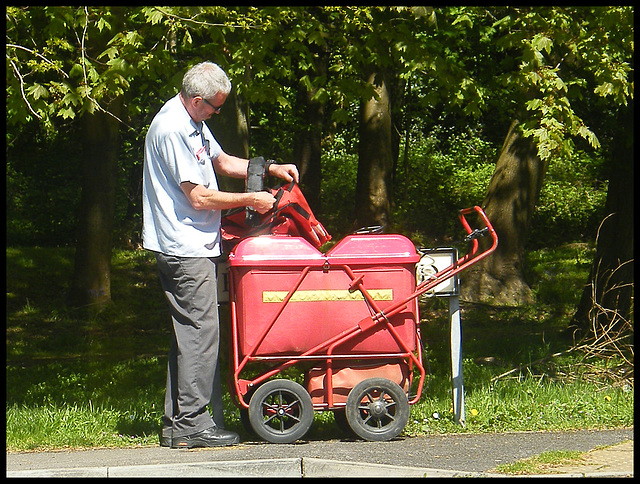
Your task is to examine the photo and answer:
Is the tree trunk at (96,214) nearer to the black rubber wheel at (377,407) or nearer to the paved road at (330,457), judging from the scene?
the paved road at (330,457)

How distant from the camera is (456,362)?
21.8 ft

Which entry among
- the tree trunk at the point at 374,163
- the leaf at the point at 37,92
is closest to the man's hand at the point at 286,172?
the leaf at the point at 37,92

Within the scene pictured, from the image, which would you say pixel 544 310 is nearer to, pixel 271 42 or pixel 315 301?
pixel 271 42

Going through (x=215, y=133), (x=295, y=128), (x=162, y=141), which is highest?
(x=295, y=128)

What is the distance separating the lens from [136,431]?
6.48m

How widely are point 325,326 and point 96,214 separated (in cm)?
965

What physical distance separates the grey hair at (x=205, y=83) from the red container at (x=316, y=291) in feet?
3.09

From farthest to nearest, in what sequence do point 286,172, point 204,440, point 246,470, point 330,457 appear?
1. point 286,172
2. point 204,440
3. point 330,457
4. point 246,470

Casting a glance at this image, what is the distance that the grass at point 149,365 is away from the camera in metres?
6.54

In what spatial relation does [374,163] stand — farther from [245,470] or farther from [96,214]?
[245,470]

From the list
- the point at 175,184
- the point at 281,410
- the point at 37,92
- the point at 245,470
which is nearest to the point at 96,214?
the point at 37,92

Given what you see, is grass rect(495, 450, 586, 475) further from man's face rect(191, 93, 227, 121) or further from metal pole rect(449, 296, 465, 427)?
man's face rect(191, 93, 227, 121)

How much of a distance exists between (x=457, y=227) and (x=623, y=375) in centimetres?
1443

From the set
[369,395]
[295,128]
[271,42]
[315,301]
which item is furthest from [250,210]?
[295,128]
